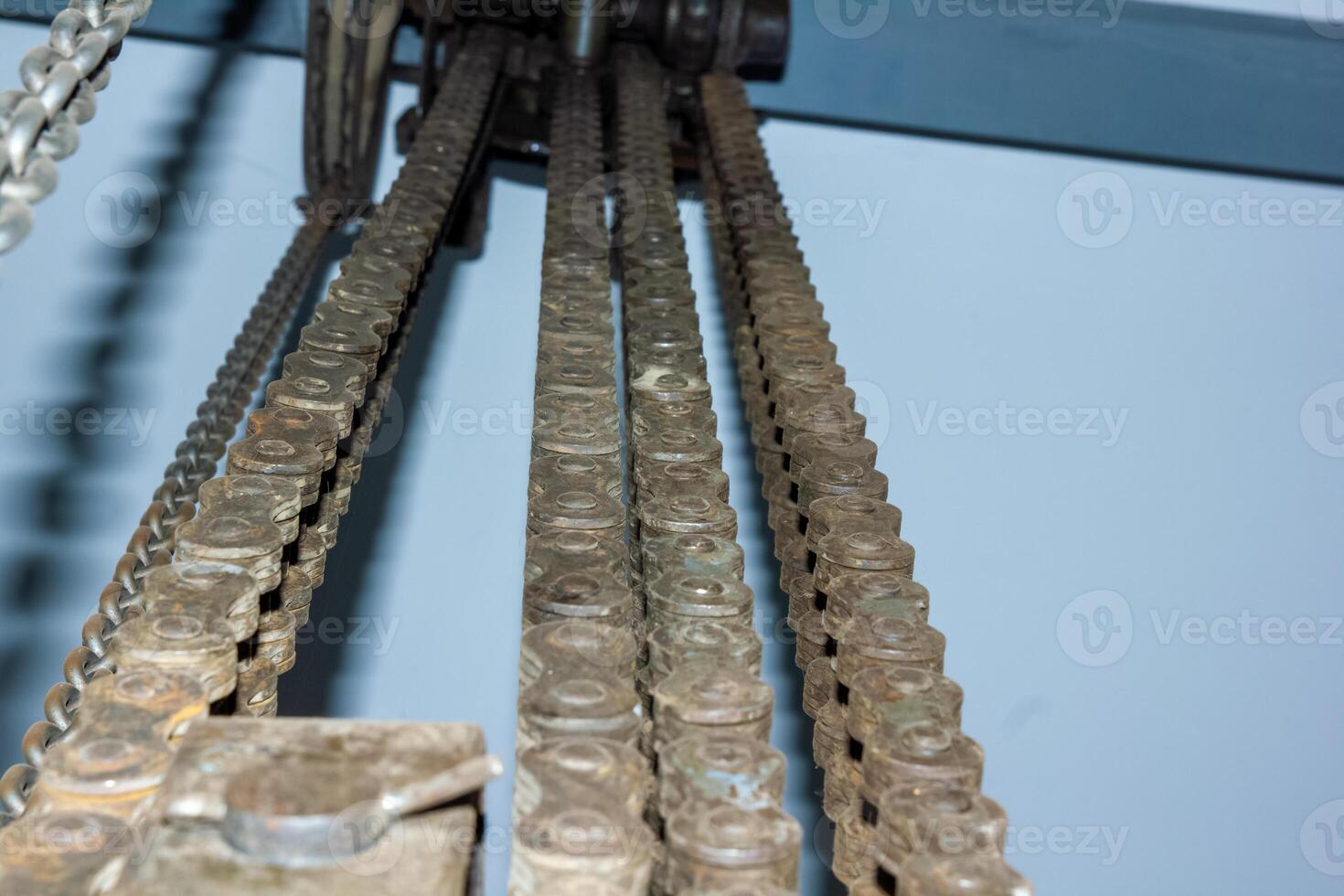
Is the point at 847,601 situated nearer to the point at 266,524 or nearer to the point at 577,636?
the point at 577,636

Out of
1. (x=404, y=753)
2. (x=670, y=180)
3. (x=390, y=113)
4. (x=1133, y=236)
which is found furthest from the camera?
(x=1133, y=236)

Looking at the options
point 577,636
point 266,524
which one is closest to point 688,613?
point 577,636

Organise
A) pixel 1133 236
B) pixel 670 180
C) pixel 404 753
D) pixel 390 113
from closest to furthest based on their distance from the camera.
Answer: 1. pixel 404 753
2. pixel 670 180
3. pixel 390 113
4. pixel 1133 236

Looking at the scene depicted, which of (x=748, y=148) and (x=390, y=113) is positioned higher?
(x=390, y=113)

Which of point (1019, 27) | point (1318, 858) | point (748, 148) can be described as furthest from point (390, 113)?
point (1318, 858)

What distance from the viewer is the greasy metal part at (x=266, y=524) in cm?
61

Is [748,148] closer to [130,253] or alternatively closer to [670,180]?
[670,180]


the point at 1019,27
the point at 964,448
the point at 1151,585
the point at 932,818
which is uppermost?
the point at 1019,27

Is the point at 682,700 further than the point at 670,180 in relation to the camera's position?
No

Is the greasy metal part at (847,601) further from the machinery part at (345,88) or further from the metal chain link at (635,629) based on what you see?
the machinery part at (345,88)

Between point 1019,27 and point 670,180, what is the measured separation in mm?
799

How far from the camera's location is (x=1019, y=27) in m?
1.84

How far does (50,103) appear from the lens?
53 cm

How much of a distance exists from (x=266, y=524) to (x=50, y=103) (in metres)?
0.26
